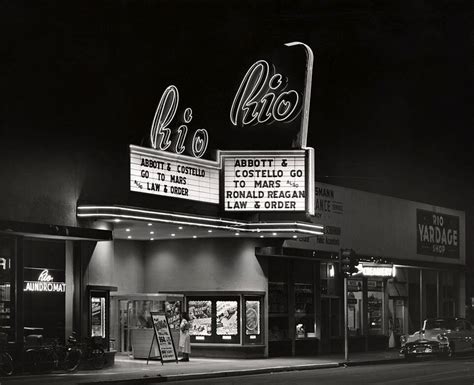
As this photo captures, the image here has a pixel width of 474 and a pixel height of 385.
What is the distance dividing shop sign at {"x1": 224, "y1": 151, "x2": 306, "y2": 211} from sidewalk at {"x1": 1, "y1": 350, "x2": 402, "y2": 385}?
5.62 meters

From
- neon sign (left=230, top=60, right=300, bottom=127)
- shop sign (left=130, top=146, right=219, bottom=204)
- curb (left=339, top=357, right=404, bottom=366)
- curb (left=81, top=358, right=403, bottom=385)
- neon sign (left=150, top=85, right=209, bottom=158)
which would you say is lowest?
curb (left=339, top=357, right=404, bottom=366)

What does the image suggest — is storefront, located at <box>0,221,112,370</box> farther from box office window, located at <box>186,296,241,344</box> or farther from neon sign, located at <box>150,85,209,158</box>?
box office window, located at <box>186,296,241,344</box>

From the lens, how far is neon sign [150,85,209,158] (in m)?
34.8

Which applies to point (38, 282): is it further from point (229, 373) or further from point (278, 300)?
point (278, 300)

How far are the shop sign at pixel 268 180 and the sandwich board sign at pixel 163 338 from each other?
5.18m

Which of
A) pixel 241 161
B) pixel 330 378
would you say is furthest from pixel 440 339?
pixel 330 378

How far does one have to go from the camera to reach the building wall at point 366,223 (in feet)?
148

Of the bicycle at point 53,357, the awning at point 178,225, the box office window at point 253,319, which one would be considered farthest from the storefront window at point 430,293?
the bicycle at point 53,357

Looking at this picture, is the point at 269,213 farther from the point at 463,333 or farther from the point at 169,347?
the point at 463,333

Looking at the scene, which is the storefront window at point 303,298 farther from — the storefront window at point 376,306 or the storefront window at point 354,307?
the storefront window at point 376,306

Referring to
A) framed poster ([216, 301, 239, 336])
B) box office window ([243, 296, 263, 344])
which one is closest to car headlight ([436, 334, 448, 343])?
box office window ([243, 296, 263, 344])

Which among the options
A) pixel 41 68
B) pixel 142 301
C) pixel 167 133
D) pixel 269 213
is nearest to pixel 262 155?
pixel 269 213

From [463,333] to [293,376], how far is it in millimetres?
13806

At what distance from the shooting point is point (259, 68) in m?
40.5
